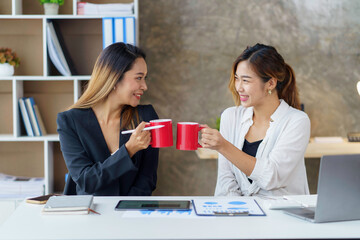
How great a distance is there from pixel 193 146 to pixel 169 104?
5.60ft

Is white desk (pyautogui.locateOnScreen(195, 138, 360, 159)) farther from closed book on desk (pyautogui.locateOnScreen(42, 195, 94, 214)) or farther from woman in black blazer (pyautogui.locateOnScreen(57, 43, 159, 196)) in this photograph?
closed book on desk (pyautogui.locateOnScreen(42, 195, 94, 214))

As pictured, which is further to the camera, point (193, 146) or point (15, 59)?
point (15, 59)

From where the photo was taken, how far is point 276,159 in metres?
1.92

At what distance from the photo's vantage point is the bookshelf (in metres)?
3.13

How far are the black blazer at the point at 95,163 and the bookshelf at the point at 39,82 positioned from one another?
1.05m

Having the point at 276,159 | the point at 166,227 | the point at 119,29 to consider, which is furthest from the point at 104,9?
the point at 166,227

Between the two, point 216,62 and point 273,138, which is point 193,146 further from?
point 216,62

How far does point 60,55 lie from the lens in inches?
115

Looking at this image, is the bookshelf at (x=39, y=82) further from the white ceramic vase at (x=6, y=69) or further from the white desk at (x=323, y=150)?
the white desk at (x=323, y=150)

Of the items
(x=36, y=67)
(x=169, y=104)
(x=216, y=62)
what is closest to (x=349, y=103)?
(x=216, y=62)

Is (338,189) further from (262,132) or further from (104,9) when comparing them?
(104,9)

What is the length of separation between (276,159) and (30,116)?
6.00 feet

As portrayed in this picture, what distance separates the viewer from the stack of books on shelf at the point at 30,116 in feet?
Answer: 9.84

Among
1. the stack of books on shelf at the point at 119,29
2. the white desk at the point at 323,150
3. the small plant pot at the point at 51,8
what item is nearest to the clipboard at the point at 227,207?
the white desk at the point at 323,150
